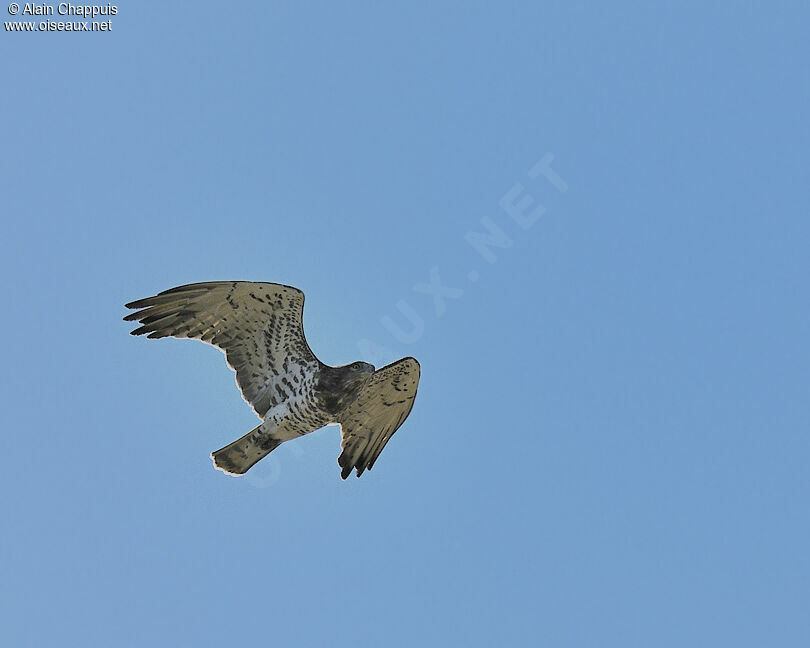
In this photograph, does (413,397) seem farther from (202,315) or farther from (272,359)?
(202,315)

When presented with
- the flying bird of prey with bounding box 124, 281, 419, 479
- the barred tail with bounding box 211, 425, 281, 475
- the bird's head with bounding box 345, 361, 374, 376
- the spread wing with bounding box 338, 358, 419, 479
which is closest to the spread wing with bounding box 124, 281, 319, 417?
the flying bird of prey with bounding box 124, 281, 419, 479

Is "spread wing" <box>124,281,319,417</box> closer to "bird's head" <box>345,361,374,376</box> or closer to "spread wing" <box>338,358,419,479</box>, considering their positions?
"bird's head" <box>345,361,374,376</box>

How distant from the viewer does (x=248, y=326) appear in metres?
16.7

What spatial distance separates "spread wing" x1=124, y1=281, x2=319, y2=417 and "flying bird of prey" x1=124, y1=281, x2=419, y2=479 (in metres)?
0.01

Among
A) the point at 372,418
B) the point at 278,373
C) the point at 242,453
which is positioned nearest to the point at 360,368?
the point at 372,418

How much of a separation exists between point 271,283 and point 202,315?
1154 mm

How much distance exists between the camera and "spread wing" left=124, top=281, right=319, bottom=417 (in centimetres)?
1630

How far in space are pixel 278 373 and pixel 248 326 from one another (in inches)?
32.2

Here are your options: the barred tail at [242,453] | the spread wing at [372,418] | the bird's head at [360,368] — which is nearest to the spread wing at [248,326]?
the barred tail at [242,453]

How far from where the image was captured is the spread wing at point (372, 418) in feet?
55.0

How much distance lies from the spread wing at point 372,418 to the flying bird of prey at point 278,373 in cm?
1

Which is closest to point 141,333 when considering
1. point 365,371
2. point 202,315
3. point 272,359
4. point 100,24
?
point 202,315

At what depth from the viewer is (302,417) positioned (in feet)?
54.7

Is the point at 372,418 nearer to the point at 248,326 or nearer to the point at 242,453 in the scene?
the point at 242,453
